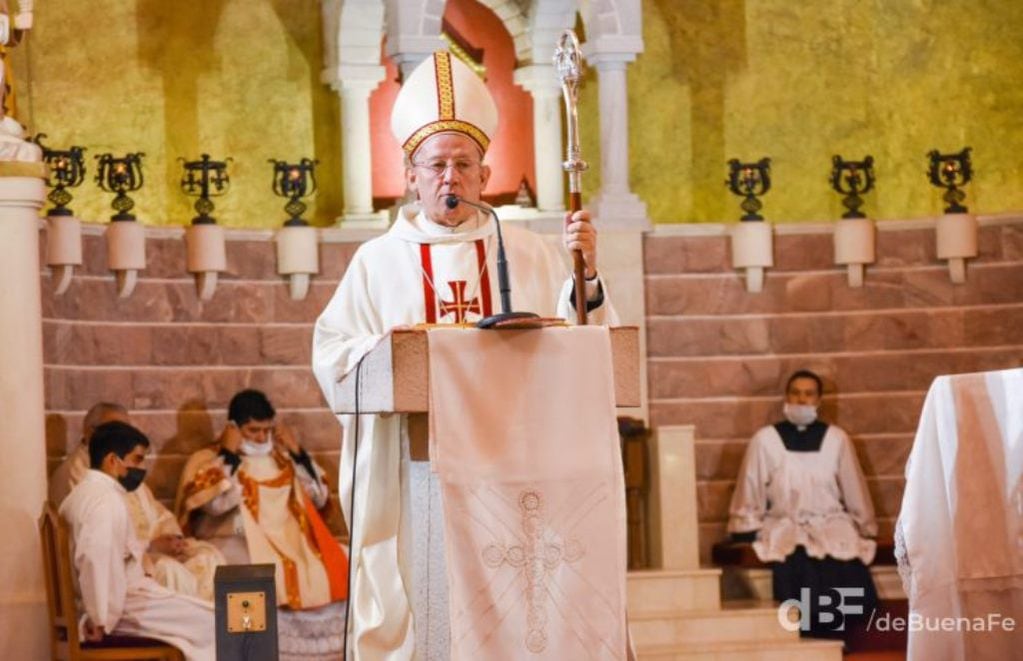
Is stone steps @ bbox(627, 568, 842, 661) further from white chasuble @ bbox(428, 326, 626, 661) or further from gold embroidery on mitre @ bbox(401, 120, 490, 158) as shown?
white chasuble @ bbox(428, 326, 626, 661)

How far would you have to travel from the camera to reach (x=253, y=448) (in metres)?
9.80

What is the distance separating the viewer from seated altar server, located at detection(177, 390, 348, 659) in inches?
365

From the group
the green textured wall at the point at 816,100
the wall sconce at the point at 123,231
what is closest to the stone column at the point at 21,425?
the wall sconce at the point at 123,231

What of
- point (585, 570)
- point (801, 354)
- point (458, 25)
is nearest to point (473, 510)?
point (585, 570)

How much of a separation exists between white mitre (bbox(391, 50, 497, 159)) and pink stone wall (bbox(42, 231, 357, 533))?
4.73 meters

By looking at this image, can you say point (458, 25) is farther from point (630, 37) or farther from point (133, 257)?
point (133, 257)

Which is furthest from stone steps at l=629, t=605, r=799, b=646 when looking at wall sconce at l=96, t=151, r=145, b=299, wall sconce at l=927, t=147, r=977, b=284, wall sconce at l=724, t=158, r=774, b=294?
wall sconce at l=96, t=151, r=145, b=299

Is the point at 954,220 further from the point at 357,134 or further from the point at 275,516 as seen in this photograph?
the point at 275,516

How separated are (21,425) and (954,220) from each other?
526 centimetres

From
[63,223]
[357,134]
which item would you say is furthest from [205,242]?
[357,134]

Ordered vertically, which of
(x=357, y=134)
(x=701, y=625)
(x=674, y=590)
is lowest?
(x=701, y=625)

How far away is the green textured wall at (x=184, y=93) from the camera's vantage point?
11.2 metres

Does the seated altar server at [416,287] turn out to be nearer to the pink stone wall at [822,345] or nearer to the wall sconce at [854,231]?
the pink stone wall at [822,345]

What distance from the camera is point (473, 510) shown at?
189 inches
